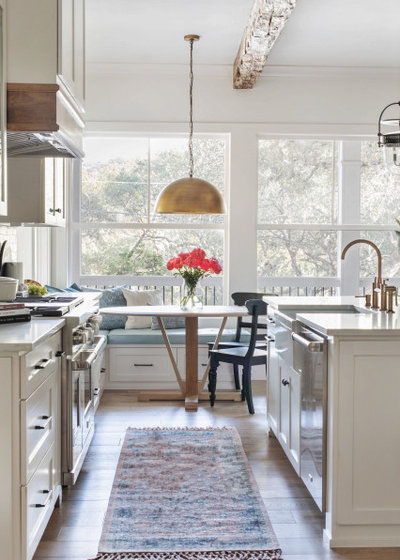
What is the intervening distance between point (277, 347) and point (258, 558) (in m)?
1.51

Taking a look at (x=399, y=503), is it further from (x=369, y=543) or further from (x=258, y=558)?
(x=258, y=558)

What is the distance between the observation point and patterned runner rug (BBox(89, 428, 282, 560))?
2613 millimetres

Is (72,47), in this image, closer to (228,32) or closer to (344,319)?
(344,319)

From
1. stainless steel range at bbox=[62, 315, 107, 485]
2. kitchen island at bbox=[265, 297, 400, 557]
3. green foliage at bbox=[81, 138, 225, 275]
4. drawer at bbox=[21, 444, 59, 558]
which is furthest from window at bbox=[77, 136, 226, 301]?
kitchen island at bbox=[265, 297, 400, 557]

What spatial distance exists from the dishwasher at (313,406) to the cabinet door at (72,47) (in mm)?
1618

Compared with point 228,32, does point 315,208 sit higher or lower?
lower

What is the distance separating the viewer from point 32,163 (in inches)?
152

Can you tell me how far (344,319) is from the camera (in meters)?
2.90

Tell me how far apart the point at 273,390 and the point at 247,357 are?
826 millimetres

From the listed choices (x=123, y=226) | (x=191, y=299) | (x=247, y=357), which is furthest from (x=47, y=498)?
(x=123, y=226)

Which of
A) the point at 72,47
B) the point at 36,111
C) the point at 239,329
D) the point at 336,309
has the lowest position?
the point at 239,329

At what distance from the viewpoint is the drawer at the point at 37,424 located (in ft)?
7.35

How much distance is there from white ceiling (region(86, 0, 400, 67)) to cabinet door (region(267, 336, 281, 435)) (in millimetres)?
2328

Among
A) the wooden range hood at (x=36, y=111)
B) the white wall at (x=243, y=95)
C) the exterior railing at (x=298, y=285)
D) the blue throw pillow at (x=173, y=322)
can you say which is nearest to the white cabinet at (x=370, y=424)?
the wooden range hood at (x=36, y=111)
